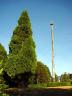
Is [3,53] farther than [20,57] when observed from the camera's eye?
Yes

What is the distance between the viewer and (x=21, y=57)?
145ft

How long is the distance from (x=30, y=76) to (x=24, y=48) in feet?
16.5

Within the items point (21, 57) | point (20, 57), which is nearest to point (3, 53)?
point (20, 57)

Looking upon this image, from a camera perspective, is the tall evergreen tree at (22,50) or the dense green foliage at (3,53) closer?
the tall evergreen tree at (22,50)

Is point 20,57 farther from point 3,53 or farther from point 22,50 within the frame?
point 3,53

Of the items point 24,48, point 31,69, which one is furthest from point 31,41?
point 31,69

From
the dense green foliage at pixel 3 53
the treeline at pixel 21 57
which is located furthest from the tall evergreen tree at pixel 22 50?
the dense green foliage at pixel 3 53

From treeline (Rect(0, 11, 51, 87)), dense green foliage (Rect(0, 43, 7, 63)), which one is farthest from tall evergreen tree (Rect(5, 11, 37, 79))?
dense green foliage (Rect(0, 43, 7, 63))

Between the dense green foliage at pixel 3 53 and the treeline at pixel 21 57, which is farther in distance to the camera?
the dense green foliage at pixel 3 53

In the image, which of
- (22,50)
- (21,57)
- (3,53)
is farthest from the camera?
(3,53)

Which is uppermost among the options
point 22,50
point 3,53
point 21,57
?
point 3,53

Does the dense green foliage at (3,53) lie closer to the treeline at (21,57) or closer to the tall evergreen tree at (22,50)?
the treeline at (21,57)

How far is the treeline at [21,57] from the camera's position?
1724 inches

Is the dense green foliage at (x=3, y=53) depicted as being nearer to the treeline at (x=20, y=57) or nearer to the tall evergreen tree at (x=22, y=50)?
the treeline at (x=20, y=57)
